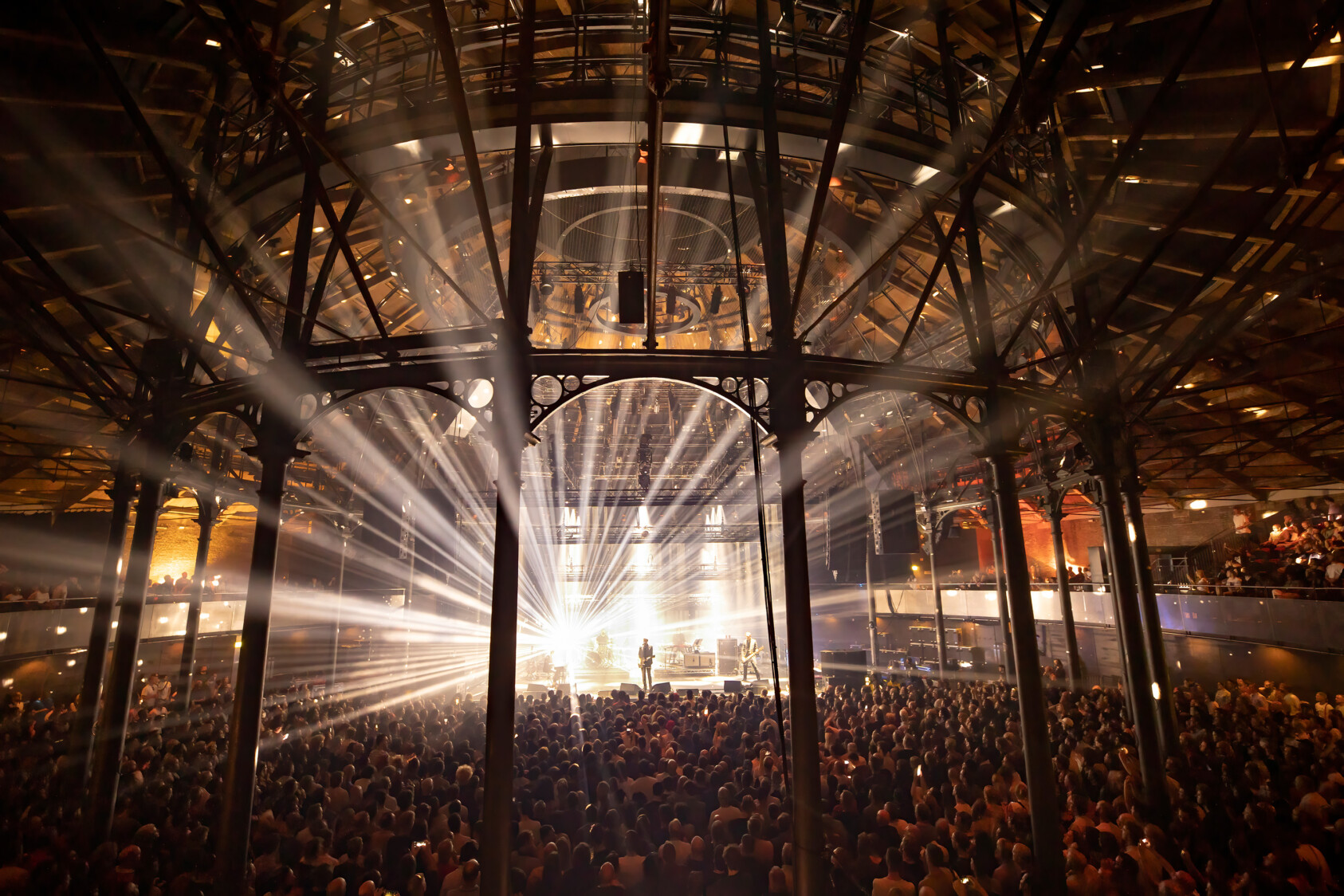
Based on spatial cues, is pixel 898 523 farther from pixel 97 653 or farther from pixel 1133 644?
pixel 97 653

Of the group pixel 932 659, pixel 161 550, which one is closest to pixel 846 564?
pixel 932 659

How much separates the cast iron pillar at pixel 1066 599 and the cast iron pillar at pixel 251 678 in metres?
11.4

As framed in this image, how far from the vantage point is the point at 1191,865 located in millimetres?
5586

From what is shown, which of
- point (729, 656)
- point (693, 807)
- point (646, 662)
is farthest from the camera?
point (729, 656)

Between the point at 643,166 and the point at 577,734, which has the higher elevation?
the point at 643,166

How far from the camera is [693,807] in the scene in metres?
6.66

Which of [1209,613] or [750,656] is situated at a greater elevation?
[1209,613]

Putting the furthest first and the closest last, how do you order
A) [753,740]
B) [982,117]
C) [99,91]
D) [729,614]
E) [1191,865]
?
[729,614] → [753,740] → [982,117] → [99,91] → [1191,865]

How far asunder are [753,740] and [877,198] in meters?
7.75

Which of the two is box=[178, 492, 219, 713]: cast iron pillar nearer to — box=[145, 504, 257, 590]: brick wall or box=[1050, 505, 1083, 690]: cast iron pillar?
box=[145, 504, 257, 590]: brick wall

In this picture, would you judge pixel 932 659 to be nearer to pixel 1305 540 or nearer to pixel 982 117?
pixel 1305 540

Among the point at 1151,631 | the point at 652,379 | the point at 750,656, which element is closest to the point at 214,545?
the point at 750,656

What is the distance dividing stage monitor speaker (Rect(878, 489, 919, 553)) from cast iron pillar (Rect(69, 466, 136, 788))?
666 inches

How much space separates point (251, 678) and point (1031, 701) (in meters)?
7.59
